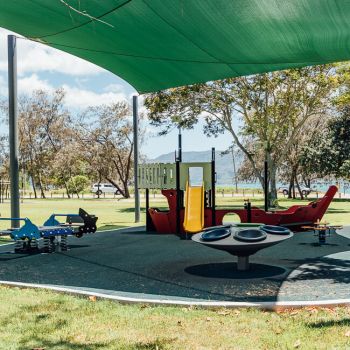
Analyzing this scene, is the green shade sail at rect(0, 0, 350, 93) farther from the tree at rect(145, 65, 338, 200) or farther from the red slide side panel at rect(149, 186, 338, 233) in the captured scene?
the tree at rect(145, 65, 338, 200)

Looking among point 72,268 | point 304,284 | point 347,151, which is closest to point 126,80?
point 72,268

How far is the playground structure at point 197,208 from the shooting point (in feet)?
47.0

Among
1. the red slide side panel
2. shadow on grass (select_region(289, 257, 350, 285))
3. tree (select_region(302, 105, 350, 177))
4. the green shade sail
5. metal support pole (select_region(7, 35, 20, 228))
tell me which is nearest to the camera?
shadow on grass (select_region(289, 257, 350, 285))

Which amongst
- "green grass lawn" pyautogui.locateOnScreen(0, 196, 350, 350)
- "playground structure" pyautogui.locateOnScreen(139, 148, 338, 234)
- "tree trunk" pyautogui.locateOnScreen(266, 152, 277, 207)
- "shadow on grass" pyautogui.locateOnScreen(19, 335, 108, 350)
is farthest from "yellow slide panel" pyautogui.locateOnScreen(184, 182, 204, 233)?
"tree trunk" pyautogui.locateOnScreen(266, 152, 277, 207)

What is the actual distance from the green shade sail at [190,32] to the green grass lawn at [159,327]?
4014 mm

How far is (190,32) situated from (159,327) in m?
5.94

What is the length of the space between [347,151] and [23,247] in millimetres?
36714

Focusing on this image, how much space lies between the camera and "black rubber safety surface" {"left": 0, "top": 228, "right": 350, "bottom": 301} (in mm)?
7219

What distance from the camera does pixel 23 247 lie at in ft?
36.8

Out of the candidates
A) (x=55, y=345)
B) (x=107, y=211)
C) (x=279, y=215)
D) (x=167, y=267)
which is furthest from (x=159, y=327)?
(x=107, y=211)

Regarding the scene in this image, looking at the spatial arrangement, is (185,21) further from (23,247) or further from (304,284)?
(23,247)

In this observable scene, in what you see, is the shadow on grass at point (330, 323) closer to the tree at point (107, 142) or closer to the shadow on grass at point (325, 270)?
the shadow on grass at point (325, 270)

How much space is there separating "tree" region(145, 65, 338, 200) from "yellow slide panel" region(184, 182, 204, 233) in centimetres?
1427

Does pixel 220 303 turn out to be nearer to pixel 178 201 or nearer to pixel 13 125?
pixel 13 125
